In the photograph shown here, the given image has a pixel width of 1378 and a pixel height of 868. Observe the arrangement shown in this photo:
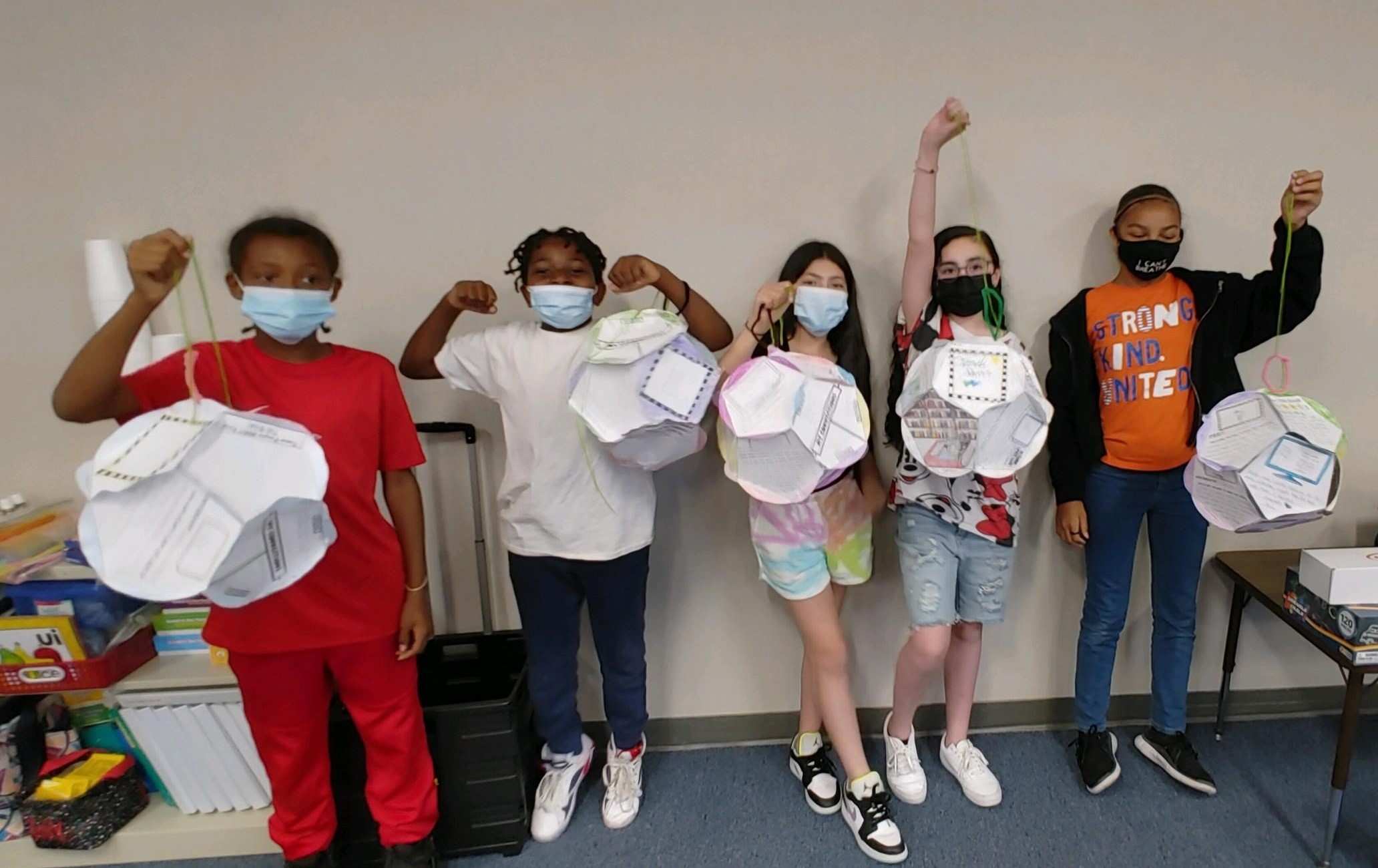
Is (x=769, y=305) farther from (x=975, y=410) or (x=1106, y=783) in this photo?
(x=1106, y=783)

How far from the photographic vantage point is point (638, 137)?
179 centimetres

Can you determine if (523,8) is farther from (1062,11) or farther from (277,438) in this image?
(1062,11)

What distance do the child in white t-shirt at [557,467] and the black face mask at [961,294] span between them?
498 millimetres

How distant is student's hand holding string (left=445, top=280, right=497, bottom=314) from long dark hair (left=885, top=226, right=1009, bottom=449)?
95 cm

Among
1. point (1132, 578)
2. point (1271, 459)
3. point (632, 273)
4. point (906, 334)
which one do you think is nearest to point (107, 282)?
point (632, 273)

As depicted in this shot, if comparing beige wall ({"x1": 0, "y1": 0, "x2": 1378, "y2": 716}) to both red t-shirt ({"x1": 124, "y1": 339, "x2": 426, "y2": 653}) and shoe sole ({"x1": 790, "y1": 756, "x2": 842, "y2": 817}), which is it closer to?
red t-shirt ({"x1": 124, "y1": 339, "x2": 426, "y2": 653})

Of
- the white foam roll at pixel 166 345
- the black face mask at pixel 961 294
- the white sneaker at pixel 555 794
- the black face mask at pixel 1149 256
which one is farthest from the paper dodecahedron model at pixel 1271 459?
the white foam roll at pixel 166 345

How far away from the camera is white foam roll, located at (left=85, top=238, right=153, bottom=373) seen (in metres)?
1.74

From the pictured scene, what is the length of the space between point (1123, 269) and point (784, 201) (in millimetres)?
846

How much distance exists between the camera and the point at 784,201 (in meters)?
1.84

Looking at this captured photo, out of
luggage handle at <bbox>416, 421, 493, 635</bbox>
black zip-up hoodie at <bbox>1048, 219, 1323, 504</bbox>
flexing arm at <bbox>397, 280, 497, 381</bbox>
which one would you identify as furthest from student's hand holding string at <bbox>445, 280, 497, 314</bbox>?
black zip-up hoodie at <bbox>1048, 219, 1323, 504</bbox>

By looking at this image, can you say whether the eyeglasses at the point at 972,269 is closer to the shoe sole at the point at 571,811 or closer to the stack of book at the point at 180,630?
the shoe sole at the point at 571,811

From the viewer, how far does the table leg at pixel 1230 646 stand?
2.00m

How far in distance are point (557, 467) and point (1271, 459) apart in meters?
1.44
